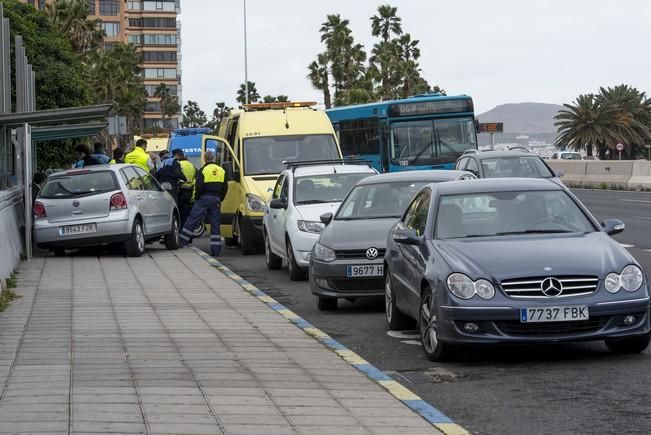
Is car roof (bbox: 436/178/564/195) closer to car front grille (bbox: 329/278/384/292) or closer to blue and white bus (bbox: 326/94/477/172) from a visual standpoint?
car front grille (bbox: 329/278/384/292)

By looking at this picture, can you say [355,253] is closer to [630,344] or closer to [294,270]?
[294,270]

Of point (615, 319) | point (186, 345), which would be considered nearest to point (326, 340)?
point (186, 345)

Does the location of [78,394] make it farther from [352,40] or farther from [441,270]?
[352,40]

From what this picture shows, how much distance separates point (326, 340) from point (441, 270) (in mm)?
1653

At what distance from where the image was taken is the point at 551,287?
974 cm

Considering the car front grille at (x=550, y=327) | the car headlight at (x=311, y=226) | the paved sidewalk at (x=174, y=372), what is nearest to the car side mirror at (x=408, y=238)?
the paved sidewalk at (x=174, y=372)

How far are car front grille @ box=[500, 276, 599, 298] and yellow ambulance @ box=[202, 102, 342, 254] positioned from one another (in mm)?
13314

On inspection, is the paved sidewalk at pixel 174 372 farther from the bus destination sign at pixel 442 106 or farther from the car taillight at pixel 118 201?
the bus destination sign at pixel 442 106

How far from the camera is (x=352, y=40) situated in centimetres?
10000

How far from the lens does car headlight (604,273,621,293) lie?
983 centimetres

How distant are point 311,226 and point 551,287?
319 inches

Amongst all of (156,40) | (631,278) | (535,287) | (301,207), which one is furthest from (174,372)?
(156,40)

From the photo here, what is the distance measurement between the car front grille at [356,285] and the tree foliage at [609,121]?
3227 inches

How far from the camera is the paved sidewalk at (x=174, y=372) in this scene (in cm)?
747
